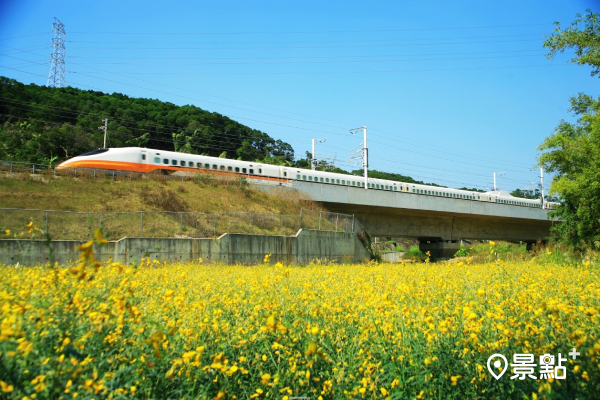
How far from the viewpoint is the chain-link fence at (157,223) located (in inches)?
→ 634

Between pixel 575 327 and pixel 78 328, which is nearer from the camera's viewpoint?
pixel 78 328

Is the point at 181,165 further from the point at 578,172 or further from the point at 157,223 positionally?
the point at 578,172

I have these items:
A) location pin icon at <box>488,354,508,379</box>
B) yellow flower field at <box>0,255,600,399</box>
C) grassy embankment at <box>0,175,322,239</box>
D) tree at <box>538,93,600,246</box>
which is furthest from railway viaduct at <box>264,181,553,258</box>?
location pin icon at <box>488,354,508,379</box>

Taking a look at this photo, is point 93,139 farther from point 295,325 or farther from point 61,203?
point 295,325

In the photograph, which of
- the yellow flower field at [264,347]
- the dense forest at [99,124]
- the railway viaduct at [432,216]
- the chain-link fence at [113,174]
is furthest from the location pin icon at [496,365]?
the dense forest at [99,124]

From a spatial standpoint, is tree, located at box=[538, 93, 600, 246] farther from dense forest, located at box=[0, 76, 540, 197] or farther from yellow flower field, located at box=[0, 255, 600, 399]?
dense forest, located at box=[0, 76, 540, 197]

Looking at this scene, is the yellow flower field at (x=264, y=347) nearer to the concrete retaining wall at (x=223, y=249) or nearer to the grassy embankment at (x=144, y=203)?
the concrete retaining wall at (x=223, y=249)

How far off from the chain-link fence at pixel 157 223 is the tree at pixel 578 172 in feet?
37.7

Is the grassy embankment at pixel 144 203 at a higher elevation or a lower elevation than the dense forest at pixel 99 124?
lower

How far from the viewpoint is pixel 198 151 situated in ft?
202

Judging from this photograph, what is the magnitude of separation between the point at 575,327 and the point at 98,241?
4.05m

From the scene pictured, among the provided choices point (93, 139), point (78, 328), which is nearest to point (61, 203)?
point (78, 328)

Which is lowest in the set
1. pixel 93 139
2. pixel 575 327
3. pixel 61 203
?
pixel 575 327

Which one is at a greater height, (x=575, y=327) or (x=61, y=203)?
(x=61, y=203)
